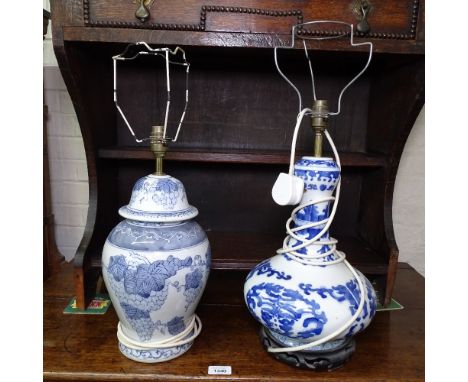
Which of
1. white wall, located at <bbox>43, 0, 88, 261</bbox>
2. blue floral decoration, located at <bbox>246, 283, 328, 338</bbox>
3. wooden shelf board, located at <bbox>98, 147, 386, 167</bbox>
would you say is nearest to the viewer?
blue floral decoration, located at <bbox>246, 283, 328, 338</bbox>

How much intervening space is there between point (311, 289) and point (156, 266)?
0.76ft

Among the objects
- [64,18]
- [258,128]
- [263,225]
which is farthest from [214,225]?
[64,18]

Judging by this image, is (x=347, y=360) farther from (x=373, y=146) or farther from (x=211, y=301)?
(x=373, y=146)

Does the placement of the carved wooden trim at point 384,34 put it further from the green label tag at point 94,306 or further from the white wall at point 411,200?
the green label tag at point 94,306

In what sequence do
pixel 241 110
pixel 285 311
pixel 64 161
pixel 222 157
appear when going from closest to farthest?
1. pixel 285 311
2. pixel 222 157
3. pixel 241 110
4. pixel 64 161

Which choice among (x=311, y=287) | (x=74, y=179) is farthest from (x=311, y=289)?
(x=74, y=179)

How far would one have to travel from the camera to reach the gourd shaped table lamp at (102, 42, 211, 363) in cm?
57

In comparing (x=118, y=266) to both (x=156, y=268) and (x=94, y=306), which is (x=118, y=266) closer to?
(x=156, y=268)

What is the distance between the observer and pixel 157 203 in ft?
1.96

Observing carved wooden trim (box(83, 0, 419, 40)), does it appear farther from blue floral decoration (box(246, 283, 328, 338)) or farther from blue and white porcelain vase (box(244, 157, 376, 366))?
blue floral decoration (box(246, 283, 328, 338))

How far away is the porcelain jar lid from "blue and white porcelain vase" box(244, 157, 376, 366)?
165 mm

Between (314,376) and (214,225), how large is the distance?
1.52ft

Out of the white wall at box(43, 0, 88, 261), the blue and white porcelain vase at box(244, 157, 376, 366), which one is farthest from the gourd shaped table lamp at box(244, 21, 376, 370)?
the white wall at box(43, 0, 88, 261)

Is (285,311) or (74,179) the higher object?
(74,179)
